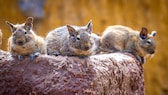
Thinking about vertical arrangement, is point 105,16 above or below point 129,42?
above

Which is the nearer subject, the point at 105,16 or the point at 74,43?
the point at 74,43

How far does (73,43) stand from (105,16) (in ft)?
22.6

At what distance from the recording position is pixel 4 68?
522 centimetres

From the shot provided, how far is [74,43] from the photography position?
546cm

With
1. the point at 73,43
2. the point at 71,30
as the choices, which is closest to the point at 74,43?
the point at 73,43

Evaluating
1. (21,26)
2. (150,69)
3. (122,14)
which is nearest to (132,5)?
(122,14)

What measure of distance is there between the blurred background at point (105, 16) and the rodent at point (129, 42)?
13.8ft

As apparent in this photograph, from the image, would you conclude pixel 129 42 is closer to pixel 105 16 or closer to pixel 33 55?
pixel 33 55

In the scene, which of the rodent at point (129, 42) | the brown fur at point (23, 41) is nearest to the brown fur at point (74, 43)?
the brown fur at point (23, 41)

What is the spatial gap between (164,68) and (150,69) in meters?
0.44

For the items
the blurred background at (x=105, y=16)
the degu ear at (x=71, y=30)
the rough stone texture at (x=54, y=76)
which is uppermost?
the blurred background at (x=105, y=16)

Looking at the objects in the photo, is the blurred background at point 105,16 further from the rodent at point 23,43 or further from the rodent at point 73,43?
the rodent at point 23,43

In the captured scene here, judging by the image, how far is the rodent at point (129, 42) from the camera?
6.82 metres

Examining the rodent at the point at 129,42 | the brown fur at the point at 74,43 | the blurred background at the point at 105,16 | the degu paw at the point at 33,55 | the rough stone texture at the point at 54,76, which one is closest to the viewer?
the rough stone texture at the point at 54,76
